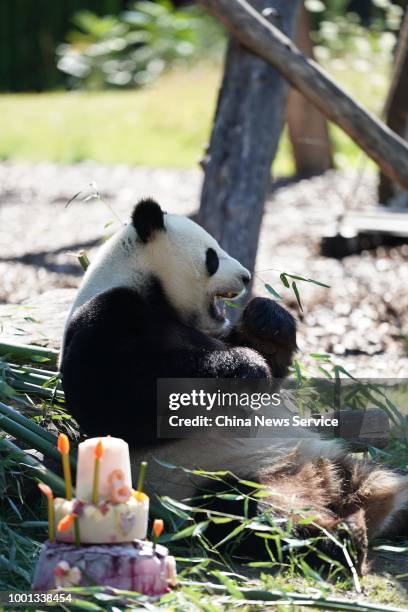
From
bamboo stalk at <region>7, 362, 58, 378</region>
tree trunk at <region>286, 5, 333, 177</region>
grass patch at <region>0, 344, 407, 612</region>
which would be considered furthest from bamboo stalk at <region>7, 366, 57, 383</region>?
tree trunk at <region>286, 5, 333, 177</region>

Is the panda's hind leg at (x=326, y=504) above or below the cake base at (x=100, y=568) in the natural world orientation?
below

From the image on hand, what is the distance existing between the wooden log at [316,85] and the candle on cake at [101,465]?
3.03 metres

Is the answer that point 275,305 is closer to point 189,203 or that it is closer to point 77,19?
point 189,203

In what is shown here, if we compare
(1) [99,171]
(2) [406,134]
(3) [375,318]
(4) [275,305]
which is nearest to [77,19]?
(1) [99,171]

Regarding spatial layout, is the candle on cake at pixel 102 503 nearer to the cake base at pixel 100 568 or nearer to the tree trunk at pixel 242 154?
the cake base at pixel 100 568

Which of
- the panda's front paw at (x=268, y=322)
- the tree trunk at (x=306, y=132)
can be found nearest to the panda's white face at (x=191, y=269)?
the panda's front paw at (x=268, y=322)

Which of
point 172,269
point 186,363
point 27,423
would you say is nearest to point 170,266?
point 172,269

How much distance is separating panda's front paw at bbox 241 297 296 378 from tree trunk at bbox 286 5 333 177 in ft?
19.9

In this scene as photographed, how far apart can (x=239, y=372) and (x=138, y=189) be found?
764 cm

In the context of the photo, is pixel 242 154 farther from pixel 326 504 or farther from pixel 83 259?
pixel 326 504

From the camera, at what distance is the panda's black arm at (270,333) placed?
3.66 metres

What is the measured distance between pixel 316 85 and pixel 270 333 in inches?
84.8

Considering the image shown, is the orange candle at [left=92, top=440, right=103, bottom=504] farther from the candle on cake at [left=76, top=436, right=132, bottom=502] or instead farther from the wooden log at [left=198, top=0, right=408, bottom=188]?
the wooden log at [left=198, top=0, right=408, bottom=188]

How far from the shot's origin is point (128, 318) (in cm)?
317
